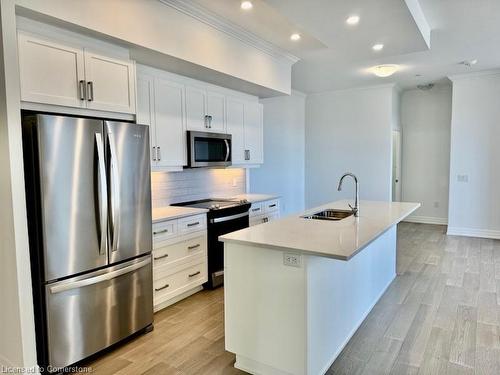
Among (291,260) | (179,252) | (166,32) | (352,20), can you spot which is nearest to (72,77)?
(166,32)

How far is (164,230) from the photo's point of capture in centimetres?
331

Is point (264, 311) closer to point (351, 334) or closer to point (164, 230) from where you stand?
point (351, 334)

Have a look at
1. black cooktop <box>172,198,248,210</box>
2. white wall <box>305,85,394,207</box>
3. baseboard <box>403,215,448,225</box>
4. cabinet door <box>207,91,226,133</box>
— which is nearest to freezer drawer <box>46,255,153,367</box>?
black cooktop <box>172,198,248,210</box>

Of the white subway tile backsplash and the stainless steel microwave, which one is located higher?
the stainless steel microwave

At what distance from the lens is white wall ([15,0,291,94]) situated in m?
2.38

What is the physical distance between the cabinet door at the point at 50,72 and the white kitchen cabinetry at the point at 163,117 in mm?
890

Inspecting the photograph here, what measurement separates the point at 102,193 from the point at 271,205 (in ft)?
9.25

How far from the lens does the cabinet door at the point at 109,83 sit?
8.50 ft

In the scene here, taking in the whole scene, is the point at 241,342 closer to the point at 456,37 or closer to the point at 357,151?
the point at 456,37

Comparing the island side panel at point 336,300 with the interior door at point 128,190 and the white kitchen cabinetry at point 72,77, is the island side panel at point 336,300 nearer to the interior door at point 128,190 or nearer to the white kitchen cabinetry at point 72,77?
the interior door at point 128,190

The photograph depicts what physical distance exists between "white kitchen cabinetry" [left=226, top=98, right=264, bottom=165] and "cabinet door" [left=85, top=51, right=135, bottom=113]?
1.78 m

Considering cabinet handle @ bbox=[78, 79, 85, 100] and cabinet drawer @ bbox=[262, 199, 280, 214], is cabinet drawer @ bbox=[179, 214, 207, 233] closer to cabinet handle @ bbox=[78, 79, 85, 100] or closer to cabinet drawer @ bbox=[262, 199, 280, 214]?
cabinet drawer @ bbox=[262, 199, 280, 214]

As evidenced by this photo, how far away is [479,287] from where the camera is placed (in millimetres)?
3936

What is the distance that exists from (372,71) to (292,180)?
2.63 metres
